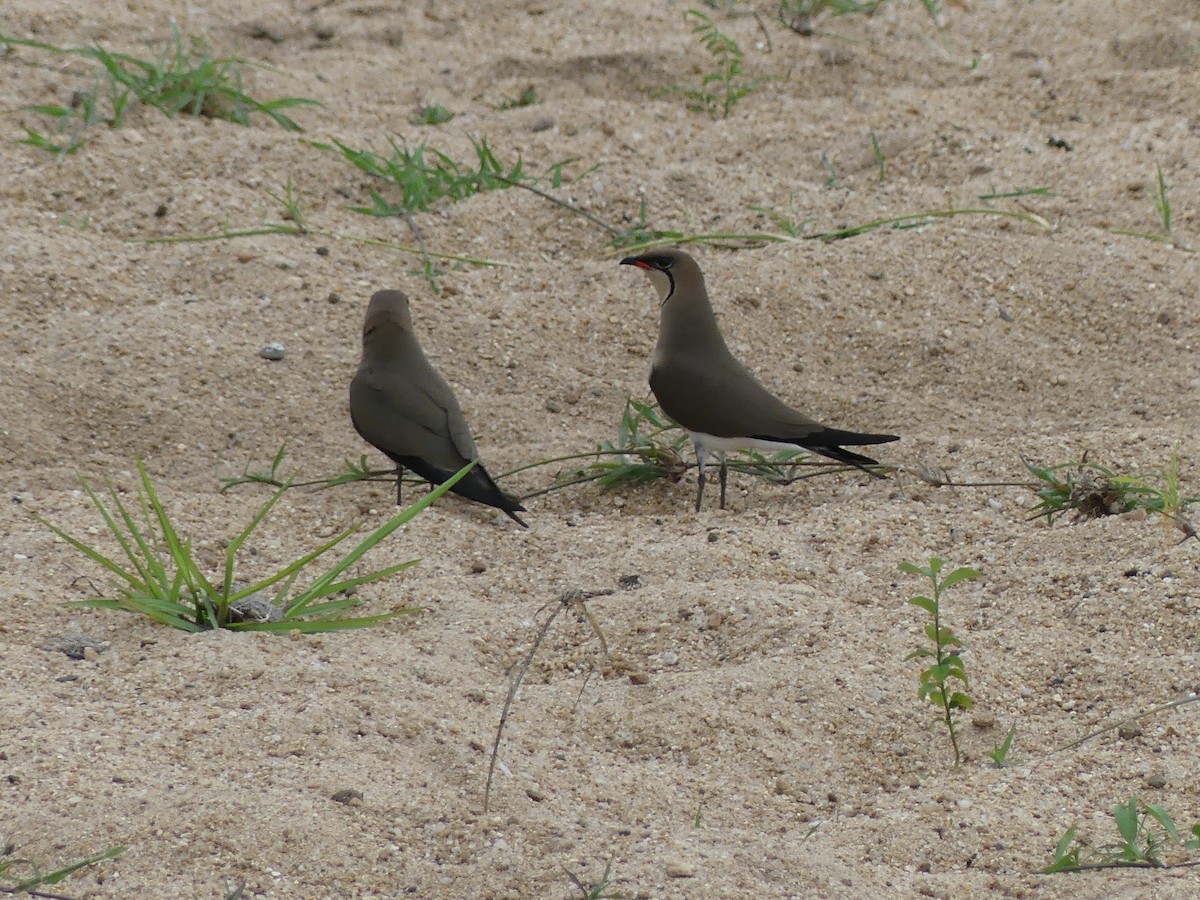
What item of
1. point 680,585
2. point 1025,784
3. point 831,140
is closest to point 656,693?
point 680,585

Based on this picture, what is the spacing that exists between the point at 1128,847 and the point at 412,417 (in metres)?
2.01

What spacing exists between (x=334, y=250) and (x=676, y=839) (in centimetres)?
280

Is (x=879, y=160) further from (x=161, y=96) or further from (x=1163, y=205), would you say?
(x=161, y=96)

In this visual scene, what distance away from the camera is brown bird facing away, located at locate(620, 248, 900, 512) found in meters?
3.70

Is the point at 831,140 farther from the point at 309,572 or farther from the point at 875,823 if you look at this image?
the point at 875,823

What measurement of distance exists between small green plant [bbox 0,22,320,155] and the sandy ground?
81mm

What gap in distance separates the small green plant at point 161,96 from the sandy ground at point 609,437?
81 mm

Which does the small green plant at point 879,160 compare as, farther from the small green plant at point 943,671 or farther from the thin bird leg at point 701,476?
the small green plant at point 943,671

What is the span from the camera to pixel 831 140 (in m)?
5.46

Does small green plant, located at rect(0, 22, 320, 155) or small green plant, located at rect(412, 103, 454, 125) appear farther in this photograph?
small green plant, located at rect(412, 103, 454, 125)

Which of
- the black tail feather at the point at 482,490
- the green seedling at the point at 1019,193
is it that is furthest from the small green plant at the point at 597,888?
the green seedling at the point at 1019,193

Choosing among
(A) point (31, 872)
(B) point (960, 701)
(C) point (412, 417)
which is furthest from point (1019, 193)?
(A) point (31, 872)

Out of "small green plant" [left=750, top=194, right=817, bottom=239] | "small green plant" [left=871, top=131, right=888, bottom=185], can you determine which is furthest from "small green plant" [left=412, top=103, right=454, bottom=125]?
"small green plant" [left=871, top=131, right=888, bottom=185]

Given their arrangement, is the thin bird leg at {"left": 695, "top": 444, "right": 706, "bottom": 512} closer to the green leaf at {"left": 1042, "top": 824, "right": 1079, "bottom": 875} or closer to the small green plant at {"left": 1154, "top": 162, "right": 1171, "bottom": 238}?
the green leaf at {"left": 1042, "top": 824, "right": 1079, "bottom": 875}
